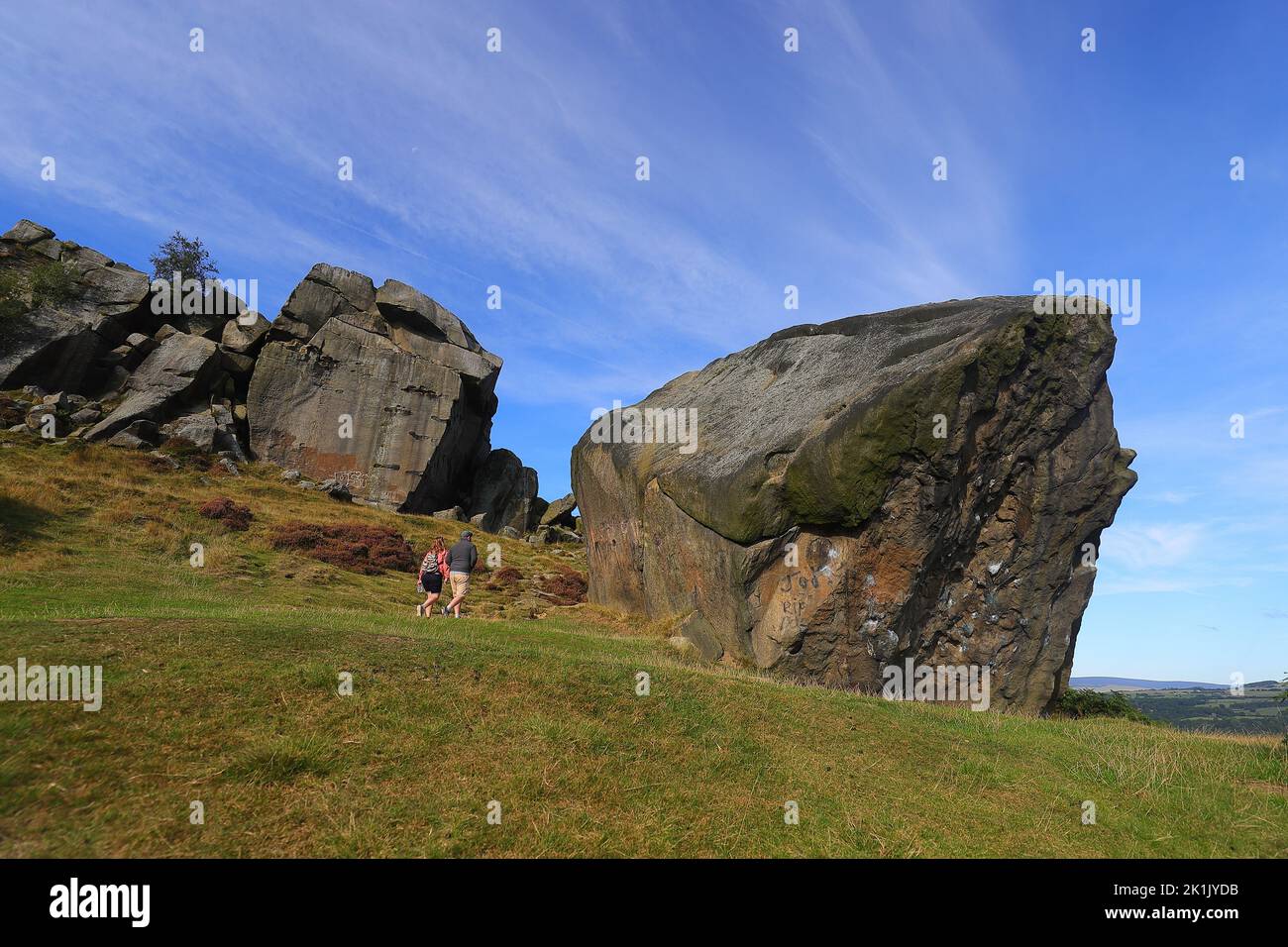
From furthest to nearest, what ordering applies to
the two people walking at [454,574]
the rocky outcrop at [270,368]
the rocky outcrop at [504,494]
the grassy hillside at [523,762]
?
the rocky outcrop at [504,494] → the rocky outcrop at [270,368] → the two people walking at [454,574] → the grassy hillside at [523,762]

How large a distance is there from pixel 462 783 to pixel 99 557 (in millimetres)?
23579

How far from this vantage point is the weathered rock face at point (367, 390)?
176 ft

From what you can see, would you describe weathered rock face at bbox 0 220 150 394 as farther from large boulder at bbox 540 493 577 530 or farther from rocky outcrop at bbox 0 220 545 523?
large boulder at bbox 540 493 577 530

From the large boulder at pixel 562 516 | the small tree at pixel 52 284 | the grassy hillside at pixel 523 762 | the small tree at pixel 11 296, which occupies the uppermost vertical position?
the small tree at pixel 52 284

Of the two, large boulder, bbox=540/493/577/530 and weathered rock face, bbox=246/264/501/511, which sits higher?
weathered rock face, bbox=246/264/501/511

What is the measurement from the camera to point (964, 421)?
19.1 m

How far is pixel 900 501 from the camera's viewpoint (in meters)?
18.9

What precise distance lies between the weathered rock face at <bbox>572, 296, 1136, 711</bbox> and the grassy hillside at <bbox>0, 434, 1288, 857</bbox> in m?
4.09

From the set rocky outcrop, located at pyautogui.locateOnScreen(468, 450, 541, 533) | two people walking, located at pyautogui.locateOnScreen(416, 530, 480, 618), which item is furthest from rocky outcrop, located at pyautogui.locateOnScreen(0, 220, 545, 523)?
two people walking, located at pyautogui.locateOnScreen(416, 530, 480, 618)

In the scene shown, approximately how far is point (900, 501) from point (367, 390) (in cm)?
4635

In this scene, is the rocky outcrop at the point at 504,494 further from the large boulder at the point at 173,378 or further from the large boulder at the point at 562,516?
the large boulder at the point at 173,378

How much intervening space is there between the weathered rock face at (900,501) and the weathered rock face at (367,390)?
1324 inches

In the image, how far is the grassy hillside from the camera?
284 inches

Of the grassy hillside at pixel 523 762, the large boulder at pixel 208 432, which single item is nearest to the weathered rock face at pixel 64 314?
the large boulder at pixel 208 432
